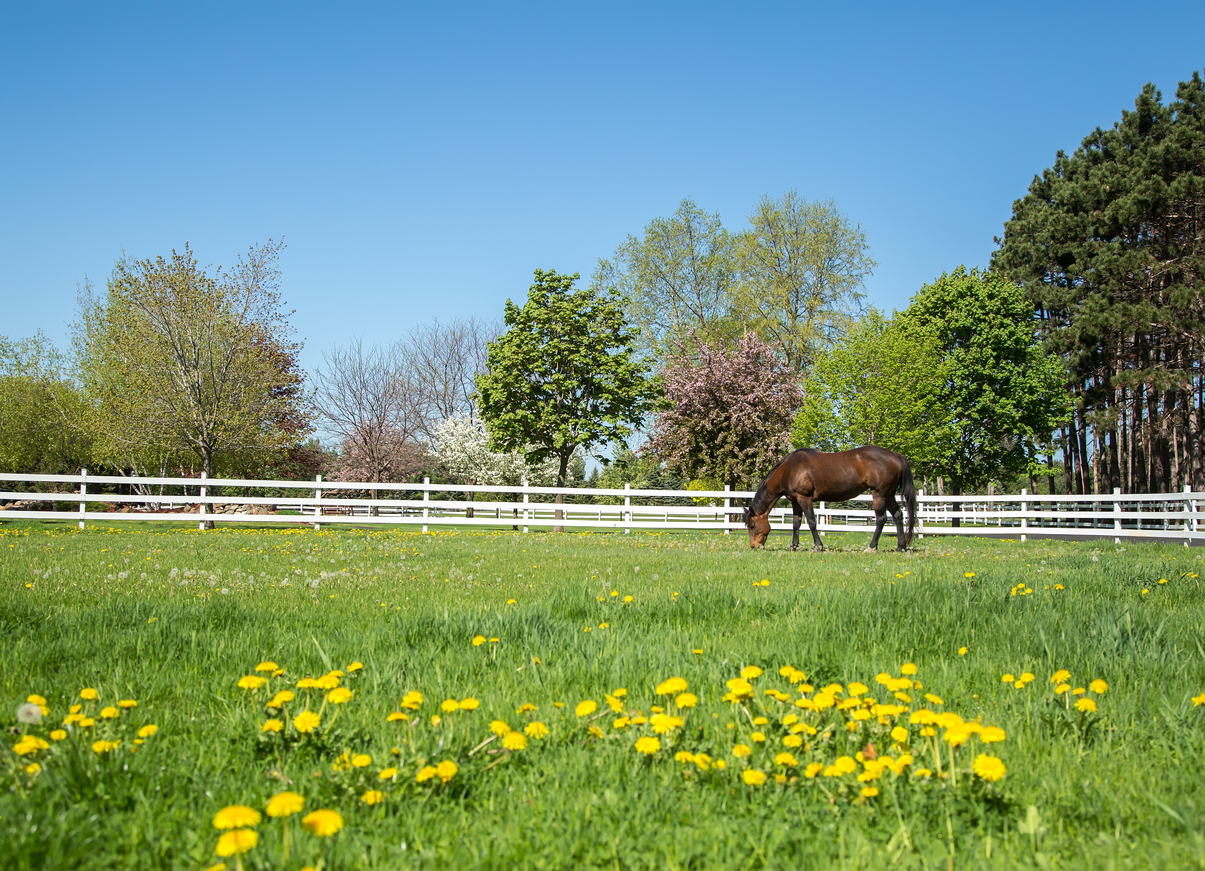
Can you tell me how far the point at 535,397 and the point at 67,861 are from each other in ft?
105

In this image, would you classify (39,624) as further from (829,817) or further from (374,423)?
(374,423)

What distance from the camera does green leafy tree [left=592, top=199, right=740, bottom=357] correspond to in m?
37.5

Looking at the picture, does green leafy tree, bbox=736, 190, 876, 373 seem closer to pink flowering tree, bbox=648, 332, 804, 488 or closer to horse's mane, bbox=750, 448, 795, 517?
pink flowering tree, bbox=648, 332, 804, 488

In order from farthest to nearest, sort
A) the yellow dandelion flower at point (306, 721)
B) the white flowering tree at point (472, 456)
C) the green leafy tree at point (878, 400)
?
the white flowering tree at point (472, 456) → the green leafy tree at point (878, 400) → the yellow dandelion flower at point (306, 721)

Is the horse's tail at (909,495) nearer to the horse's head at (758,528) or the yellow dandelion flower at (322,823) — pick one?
the horse's head at (758,528)

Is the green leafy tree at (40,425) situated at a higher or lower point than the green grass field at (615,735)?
higher

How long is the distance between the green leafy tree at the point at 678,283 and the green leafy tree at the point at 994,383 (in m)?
9.23

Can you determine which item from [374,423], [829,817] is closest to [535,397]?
[374,423]

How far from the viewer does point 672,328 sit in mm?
37844

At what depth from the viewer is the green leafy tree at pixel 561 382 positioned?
3269cm

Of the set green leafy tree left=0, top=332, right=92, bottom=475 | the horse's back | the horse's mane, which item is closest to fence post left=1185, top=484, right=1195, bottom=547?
the horse's back

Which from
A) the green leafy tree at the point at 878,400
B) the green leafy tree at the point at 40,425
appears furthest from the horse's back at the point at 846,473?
the green leafy tree at the point at 40,425

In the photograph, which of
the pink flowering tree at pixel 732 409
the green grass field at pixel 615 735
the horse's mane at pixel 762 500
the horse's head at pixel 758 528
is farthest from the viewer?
the pink flowering tree at pixel 732 409

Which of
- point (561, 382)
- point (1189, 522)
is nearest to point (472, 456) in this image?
point (561, 382)
